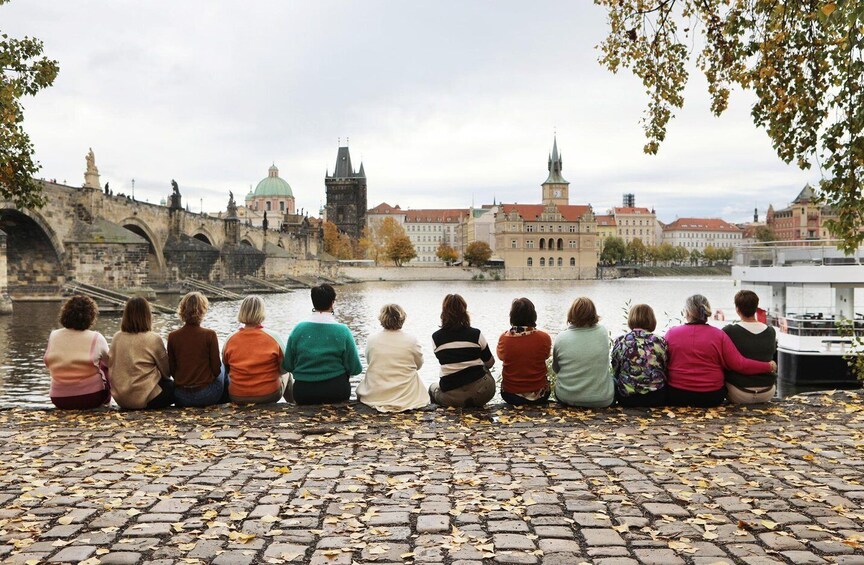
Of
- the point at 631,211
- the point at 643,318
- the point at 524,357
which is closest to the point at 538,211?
the point at 631,211

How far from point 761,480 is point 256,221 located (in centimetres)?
15035

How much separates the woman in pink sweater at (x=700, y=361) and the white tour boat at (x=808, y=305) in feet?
30.0

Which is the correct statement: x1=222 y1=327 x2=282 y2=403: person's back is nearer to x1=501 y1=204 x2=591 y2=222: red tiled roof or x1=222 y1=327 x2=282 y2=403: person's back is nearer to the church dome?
x1=501 y1=204 x2=591 y2=222: red tiled roof

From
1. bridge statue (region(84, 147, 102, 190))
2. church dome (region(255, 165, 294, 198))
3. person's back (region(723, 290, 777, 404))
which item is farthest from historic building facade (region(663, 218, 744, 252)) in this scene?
person's back (region(723, 290, 777, 404))

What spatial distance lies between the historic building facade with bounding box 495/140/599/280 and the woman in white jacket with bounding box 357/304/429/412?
117 m

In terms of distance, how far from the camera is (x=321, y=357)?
7543 millimetres

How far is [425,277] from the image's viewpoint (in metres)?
112

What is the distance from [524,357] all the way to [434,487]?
113 inches

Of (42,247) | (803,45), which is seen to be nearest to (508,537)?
(803,45)

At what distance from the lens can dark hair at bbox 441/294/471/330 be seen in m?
7.36

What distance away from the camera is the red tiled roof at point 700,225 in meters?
187

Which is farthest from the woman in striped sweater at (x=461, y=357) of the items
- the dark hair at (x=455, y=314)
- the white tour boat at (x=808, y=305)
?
the white tour boat at (x=808, y=305)

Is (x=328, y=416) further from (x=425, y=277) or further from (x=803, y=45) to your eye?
(x=425, y=277)

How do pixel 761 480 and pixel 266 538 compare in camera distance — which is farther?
pixel 761 480
